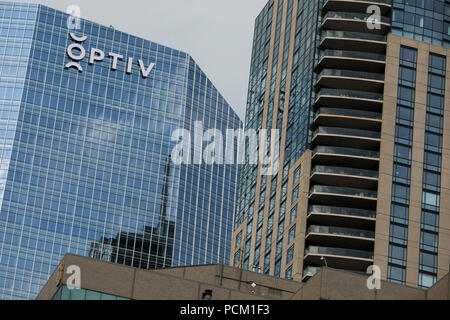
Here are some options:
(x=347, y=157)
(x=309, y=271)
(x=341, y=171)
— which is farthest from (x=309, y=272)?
(x=347, y=157)

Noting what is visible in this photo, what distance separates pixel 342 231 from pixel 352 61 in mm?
22189

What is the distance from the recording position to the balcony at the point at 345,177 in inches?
5118

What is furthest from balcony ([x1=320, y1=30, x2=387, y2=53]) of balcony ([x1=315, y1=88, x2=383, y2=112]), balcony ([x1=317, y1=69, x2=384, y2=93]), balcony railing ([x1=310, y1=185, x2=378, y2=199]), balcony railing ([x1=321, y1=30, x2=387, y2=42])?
balcony railing ([x1=310, y1=185, x2=378, y2=199])

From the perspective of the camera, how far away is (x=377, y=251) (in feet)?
409

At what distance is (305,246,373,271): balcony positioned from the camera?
410 feet

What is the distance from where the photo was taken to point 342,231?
12812 cm

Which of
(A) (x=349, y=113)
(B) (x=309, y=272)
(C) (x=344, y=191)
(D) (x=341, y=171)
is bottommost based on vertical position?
(B) (x=309, y=272)

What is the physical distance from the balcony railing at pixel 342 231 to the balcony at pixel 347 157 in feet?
27.8

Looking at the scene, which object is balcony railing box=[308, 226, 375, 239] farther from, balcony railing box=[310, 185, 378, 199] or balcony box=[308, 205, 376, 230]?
balcony railing box=[310, 185, 378, 199]

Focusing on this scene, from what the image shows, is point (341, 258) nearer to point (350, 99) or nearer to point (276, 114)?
point (350, 99)
